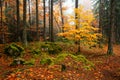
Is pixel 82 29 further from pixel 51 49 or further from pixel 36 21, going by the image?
pixel 36 21

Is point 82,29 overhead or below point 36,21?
below

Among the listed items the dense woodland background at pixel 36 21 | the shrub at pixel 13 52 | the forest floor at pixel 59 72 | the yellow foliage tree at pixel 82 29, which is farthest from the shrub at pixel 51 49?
the dense woodland background at pixel 36 21

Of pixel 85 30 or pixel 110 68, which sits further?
pixel 85 30

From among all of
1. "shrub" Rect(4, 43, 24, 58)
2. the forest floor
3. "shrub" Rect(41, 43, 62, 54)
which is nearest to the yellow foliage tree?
"shrub" Rect(41, 43, 62, 54)

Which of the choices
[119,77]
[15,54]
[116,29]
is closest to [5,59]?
[15,54]

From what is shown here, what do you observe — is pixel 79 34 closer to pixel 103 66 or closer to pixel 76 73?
pixel 103 66

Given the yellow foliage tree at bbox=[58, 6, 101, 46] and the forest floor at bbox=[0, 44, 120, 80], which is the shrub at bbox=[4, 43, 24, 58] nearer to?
the forest floor at bbox=[0, 44, 120, 80]

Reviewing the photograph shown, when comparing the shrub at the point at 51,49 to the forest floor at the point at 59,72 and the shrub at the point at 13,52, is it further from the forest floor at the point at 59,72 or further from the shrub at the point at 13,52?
the forest floor at the point at 59,72

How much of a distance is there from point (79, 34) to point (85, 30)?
0.74 m

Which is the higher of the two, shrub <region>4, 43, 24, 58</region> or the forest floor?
shrub <region>4, 43, 24, 58</region>

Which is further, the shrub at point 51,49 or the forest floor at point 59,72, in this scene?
the shrub at point 51,49

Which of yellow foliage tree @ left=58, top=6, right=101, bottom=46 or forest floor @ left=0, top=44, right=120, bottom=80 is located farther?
yellow foliage tree @ left=58, top=6, right=101, bottom=46

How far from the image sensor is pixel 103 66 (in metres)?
13.5

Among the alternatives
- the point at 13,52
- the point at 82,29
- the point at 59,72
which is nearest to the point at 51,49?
the point at 82,29
